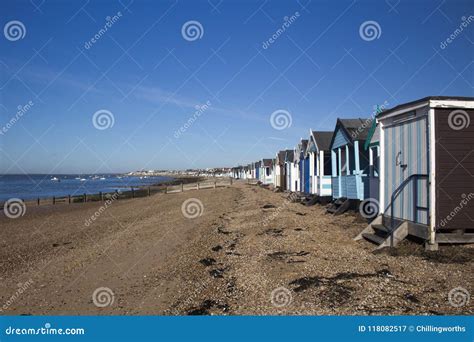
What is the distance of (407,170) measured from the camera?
33.3 ft

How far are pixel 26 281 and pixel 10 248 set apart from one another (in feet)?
19.3

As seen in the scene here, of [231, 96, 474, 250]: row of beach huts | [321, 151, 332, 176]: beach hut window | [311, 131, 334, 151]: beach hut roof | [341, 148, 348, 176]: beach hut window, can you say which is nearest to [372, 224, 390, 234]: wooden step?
[231, 96, 474, 250]: row of beach huts

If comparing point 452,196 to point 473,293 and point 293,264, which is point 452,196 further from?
point 293,264

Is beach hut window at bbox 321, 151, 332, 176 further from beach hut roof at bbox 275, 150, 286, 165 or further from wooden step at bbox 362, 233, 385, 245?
beach hut roof at bbox 275, 150, 286, 165

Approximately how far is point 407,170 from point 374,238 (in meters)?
2.04

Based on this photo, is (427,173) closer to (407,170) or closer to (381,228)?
(407,170)

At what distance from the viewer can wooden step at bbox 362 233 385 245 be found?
1009cm

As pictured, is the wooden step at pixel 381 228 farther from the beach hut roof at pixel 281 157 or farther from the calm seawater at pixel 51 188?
the calm seawater at pixel 51 188

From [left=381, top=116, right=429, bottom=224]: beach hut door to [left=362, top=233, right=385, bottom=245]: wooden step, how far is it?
0.81 m

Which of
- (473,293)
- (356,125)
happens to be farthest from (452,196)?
(356,125)

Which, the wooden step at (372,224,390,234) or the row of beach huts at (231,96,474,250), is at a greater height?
the row of beach huts at (231,96,474,250)

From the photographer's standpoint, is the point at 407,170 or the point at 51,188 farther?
the point at 51,188

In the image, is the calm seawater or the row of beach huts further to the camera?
the calm seawater

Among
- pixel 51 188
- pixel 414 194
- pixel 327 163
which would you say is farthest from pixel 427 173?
pixel 51 188
